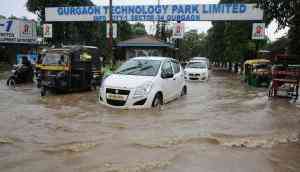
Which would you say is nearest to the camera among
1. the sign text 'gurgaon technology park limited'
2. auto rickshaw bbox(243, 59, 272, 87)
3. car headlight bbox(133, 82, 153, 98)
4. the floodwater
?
the floodwater

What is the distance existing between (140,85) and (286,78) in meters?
6.83

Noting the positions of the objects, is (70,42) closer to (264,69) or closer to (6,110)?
(264,69)

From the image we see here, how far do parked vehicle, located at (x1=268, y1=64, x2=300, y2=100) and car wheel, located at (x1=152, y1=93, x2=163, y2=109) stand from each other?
560 centimetres

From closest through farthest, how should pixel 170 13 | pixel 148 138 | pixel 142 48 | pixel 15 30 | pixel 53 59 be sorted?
pixel 148 138
pixel 53 59
pixel 170 13
pixel 15 30
pixel 142 48

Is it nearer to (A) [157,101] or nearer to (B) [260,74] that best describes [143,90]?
(A) [157,101]

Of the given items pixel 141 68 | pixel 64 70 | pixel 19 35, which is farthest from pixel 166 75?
pixel 19 35

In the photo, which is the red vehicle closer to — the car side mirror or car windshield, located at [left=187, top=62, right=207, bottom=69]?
the car side mirror

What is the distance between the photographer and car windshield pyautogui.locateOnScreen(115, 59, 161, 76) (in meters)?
11.5

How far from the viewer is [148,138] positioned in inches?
297

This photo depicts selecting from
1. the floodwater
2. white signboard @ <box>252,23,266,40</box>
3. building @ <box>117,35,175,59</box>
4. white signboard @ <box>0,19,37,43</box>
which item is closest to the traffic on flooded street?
the floodwater

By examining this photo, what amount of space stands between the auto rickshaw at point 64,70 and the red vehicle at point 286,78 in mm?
7769

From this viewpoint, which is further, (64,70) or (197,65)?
(197,65)

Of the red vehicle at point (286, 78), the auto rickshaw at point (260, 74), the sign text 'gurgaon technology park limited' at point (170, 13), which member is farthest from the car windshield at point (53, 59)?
the sign text 'gurgaon technology park limited' at point (170, 13)

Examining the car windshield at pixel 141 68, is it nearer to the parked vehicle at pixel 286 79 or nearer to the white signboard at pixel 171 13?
the parked vehicle at pixel 286 79
